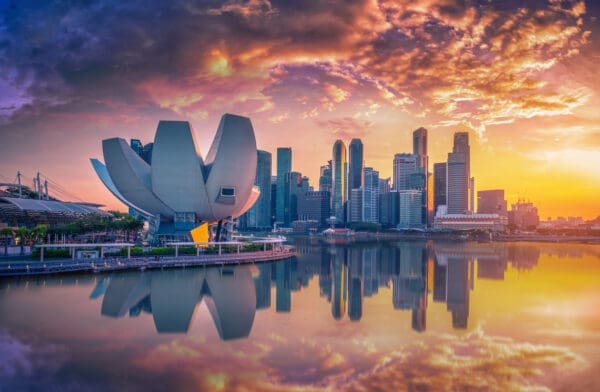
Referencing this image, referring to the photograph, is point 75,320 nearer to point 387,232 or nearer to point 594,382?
point 594,382

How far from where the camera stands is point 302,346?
39.4 ft

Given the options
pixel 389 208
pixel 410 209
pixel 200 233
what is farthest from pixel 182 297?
pixel 389 208

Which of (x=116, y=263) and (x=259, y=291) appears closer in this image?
(x=259, y=291)

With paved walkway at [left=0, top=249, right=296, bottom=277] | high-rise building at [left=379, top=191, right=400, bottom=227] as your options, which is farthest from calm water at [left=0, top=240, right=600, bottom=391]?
high-rise building at [left=379, top=191, right=400, bottom=227]

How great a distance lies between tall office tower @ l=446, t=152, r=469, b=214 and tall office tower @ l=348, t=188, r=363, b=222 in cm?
3371

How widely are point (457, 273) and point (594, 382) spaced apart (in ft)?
67.8

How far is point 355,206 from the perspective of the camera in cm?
15838

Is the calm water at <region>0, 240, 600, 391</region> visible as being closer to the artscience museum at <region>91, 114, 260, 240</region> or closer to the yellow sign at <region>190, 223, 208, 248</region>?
the yellow sign at <region>190, 223, 208, 248</region>

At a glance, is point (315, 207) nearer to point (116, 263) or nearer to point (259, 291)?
point (116, 263)

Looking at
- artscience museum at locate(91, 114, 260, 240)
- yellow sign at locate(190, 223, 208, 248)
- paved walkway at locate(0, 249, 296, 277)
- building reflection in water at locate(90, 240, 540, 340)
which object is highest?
artscience museum at locate(91, 114, 260, 240)

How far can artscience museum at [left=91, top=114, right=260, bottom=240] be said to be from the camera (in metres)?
34.8

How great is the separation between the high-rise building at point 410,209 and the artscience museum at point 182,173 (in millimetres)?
119884

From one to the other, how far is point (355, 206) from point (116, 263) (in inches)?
5356

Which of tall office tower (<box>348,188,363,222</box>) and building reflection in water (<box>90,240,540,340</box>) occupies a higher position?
tall office tower (<box>348,188,363,222</box>)
